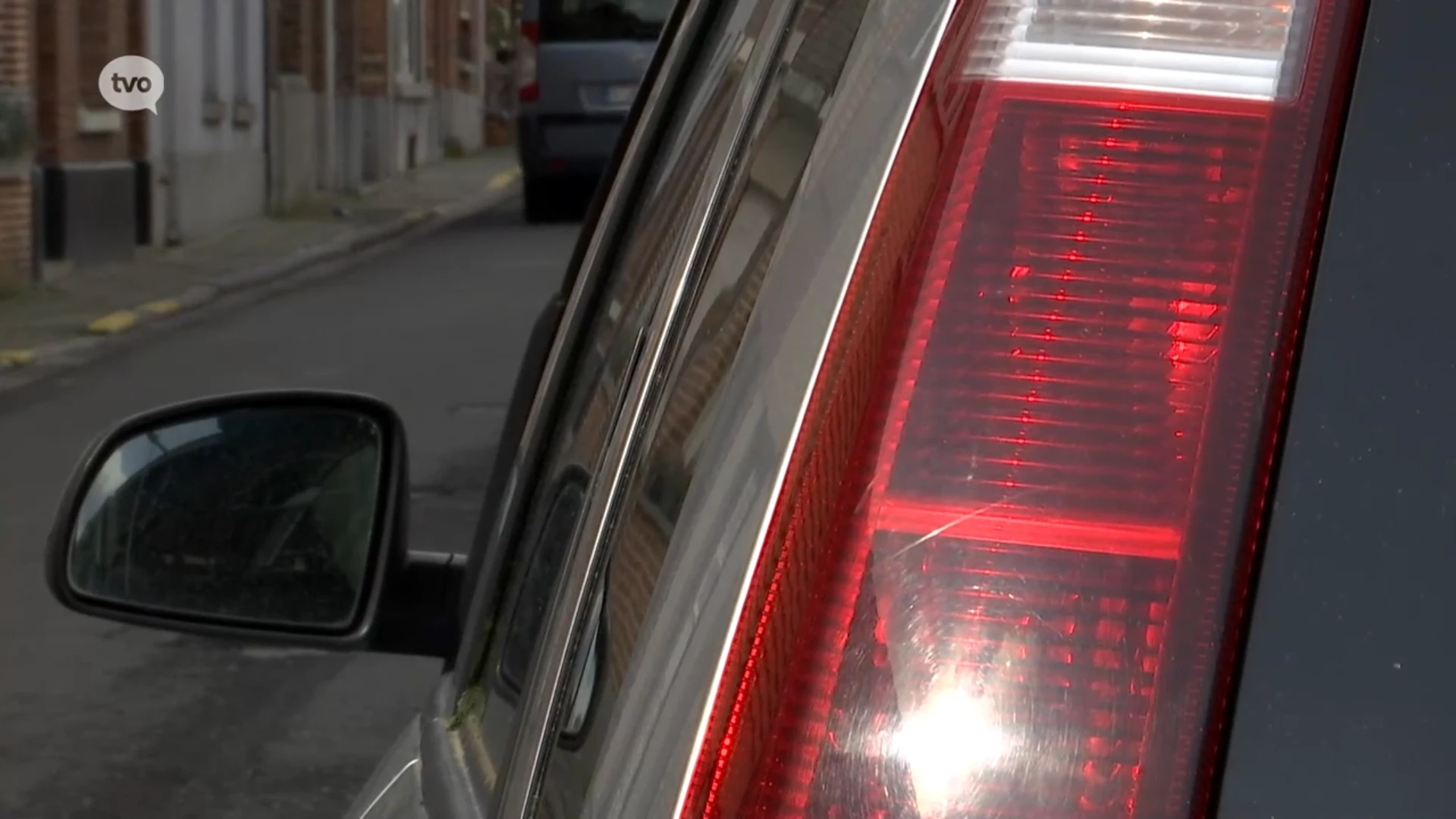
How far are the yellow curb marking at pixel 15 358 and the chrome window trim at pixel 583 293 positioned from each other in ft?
32.2

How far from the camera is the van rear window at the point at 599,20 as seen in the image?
18594 millimetres

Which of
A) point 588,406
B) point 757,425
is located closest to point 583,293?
point 588,406

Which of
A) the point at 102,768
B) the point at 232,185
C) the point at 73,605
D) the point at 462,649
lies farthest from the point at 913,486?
the point at 232,185

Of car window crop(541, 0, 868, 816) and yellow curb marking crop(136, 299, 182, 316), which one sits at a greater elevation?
car window crop(541, 0, 868, 816)

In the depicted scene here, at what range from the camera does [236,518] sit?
2109 millimetres

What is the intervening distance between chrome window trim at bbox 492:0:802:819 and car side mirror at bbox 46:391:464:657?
32.5 inches

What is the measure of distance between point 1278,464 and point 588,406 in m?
0.74

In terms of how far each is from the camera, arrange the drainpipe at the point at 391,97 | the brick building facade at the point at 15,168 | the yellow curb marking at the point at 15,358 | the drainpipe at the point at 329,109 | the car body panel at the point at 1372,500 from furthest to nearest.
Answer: the drainpipe at the point at 391,97, the drainpipe at the point at 329,109, the brick building facade at the point at 15,168, the yellow curb marking at the point at 15,358, the car body panel at the point at 1372,500

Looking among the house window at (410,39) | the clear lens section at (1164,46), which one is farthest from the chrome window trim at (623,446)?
the house window at (410,39)

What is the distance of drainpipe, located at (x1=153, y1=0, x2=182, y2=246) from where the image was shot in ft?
57.9

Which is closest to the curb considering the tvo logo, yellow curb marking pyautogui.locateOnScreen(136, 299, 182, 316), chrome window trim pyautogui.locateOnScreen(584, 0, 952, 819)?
yellow curb marking pyautogui.locateOnScreen(136, 299, 182, 316)

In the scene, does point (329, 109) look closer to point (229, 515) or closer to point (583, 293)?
point (229, 515)

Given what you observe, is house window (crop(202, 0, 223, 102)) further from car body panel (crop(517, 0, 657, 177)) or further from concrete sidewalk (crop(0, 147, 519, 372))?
car body panel (crop(517, 0, 657, 177))

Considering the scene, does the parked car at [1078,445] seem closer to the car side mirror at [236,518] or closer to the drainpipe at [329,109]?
the car side mirror at [236,518]
